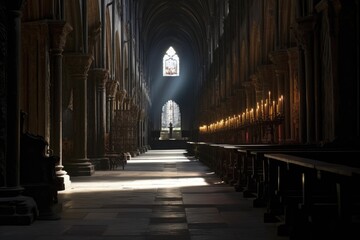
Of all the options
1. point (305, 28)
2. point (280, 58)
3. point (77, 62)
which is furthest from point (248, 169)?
point (280, 58)

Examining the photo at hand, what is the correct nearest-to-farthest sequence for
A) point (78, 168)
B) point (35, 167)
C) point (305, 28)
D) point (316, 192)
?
point (316, 192) → point (35, 167) → point (305, 28) → point (78, 168)

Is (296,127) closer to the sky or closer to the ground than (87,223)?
closer to the sky

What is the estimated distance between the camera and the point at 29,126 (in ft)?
43.3

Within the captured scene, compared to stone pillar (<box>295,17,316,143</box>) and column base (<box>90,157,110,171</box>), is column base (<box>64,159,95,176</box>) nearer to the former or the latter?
column base (<box>90,157,110,171</box>)

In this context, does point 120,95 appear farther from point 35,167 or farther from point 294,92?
point 35,167

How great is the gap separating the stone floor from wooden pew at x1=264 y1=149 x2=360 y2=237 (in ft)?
1.45

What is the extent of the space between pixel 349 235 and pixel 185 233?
2.78 m

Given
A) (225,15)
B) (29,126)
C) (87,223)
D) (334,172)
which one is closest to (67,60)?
(29,126)

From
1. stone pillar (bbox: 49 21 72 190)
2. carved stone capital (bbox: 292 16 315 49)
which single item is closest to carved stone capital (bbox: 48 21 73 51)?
stone pillar (bbox: 49 21 72 190)

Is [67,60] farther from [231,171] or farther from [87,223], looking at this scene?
[87,223]

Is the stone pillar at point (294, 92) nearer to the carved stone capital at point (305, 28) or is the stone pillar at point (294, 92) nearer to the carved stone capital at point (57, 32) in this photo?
the carved stone capital at point (305, 28)

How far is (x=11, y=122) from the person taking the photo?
27.1 ft

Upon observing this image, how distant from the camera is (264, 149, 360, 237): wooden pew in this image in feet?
14.9

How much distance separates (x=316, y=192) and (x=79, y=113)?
42.0ft
